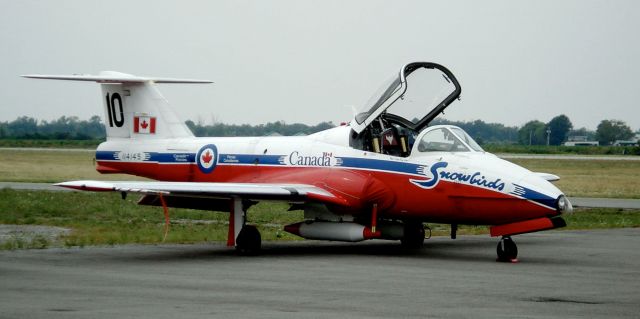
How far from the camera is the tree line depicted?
3641cm

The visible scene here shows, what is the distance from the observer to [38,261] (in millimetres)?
16328

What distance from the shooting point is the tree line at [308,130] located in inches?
1433

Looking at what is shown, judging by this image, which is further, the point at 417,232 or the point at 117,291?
the point at 417,232

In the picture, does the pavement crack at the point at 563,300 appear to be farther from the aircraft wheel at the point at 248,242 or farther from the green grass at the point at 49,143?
the green grass at the point at 49,143

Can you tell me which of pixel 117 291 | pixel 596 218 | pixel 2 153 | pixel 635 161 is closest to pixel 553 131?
pixel 635 161

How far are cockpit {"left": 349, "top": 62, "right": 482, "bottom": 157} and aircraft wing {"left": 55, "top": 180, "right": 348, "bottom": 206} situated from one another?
1.36 meters

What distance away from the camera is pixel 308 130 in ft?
89.6

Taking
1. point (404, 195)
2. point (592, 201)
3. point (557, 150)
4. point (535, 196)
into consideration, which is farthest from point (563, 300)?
point (557, 150)

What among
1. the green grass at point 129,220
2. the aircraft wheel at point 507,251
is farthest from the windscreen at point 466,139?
the green grass at point 129,220

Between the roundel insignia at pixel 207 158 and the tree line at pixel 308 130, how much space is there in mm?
2196

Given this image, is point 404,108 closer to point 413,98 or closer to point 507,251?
point 413,98

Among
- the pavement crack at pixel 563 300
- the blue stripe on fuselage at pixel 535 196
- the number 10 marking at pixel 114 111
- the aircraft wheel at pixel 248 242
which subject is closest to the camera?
the pavement crack at pixel 563 300

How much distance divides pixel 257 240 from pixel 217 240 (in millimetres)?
2936

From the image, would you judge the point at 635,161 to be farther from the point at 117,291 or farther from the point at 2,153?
the point at 117,291
